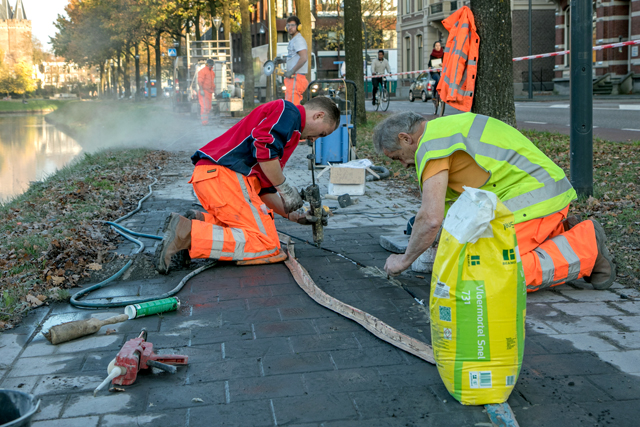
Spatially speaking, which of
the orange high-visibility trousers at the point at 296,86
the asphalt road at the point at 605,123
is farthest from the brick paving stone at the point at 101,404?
the orange high-visibility trousers at the point at 296,86

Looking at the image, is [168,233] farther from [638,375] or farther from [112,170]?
[112,170]

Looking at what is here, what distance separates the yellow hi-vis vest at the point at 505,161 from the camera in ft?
11.0

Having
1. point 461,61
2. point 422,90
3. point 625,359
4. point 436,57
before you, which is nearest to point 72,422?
point 625,359

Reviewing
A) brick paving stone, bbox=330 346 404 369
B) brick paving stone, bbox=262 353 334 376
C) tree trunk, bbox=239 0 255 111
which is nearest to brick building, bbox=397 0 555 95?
tree trunk, bbox=239 0 255 111

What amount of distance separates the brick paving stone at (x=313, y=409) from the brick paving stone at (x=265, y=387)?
59 millimetres

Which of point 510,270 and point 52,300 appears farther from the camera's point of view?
point 52,300

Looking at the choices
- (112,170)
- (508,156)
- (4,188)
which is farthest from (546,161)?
(4,188)

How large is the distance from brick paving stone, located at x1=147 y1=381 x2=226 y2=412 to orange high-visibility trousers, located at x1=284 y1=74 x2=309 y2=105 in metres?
10.2

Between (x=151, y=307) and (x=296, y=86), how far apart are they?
9.35 meters

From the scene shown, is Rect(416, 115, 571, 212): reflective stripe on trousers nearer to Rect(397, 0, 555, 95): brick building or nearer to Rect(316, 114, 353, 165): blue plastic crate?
Rect(316, 114, 353, 165): blue plastic crate

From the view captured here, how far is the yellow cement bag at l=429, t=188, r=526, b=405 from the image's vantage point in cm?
250

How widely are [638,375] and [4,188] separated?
1192 centimetres

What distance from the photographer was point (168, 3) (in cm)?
3262

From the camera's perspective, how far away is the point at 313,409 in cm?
257
